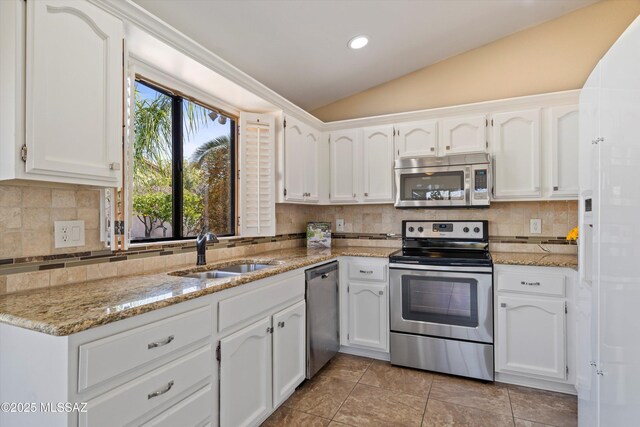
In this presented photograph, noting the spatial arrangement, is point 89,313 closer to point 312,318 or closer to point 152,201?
point 152,201

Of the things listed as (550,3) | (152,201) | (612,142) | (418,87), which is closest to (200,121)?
(152,201)

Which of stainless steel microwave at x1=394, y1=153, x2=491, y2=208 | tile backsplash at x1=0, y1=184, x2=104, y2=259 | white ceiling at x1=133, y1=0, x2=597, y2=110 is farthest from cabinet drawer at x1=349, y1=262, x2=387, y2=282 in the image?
tile backsplash at x1=0, y1=184, x2=104, y2=259

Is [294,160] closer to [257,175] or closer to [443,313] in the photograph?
[257,175]

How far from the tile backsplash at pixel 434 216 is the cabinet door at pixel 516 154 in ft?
0.97

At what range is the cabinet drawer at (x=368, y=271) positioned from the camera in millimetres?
2748

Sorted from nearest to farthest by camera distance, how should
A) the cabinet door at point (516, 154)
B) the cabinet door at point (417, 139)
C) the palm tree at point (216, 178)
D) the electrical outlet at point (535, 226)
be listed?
1. the palm tree at point (216, 178)
2. the cabinet door at point (516, 154)
3. the electrical outlet at point (535, 226)
4. the cabinet door at point (417, 139)

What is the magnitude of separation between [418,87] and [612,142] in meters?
2.28

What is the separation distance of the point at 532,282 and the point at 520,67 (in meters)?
1.89

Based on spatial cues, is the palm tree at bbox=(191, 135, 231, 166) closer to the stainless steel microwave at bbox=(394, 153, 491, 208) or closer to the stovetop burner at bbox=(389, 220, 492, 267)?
the stainless steel microwave at bbox=(394, 153, 491, 208)

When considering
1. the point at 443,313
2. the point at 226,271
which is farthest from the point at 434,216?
the point at 226,271

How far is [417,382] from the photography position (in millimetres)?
2449

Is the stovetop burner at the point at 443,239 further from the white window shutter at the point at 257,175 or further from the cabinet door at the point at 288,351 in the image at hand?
the white window shutter at the point at 257,175

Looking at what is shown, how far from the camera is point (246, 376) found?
1.72 metres

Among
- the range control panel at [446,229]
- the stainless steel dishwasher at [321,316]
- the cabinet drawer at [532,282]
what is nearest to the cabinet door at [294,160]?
the stainless steel dishwasher at [321,316]
